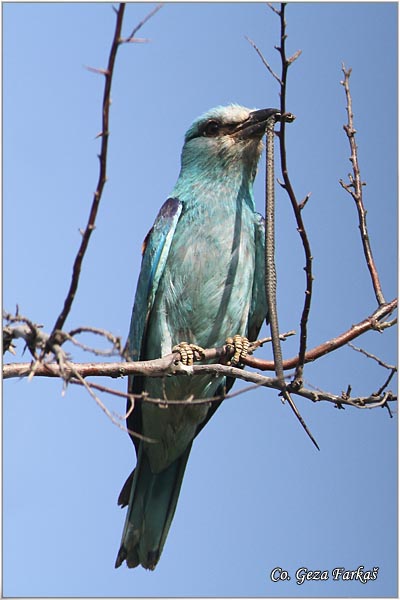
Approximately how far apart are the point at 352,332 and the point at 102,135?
216 centimetres

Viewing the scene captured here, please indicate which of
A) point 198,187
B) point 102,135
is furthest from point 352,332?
point 198,187

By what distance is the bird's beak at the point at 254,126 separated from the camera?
263 inches

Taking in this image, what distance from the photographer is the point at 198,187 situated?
6930mm

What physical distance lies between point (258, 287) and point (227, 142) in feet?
3.83

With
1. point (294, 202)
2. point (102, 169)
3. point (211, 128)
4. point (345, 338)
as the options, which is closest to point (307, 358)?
point (345, 338)

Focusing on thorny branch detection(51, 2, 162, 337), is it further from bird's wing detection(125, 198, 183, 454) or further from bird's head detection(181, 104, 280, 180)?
bird's head detection(181, 104, 280, 180)

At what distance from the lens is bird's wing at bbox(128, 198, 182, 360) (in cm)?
656

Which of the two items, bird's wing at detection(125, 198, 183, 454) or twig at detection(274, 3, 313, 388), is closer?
twig at detection(274, 3, 313, 388)

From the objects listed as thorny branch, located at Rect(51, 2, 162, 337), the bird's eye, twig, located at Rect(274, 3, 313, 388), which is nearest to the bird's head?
the bird's eye

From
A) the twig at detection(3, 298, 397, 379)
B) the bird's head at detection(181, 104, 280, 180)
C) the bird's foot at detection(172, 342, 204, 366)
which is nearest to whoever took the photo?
the twig at detection(3, 298, 397, 379)

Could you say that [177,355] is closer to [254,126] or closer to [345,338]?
[345,338]

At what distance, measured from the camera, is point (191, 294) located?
6512mm

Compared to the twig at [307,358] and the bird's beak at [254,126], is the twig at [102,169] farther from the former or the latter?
the bird's beak at [254,126]

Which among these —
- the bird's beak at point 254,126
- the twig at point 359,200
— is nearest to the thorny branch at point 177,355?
the twig at point 359,200
